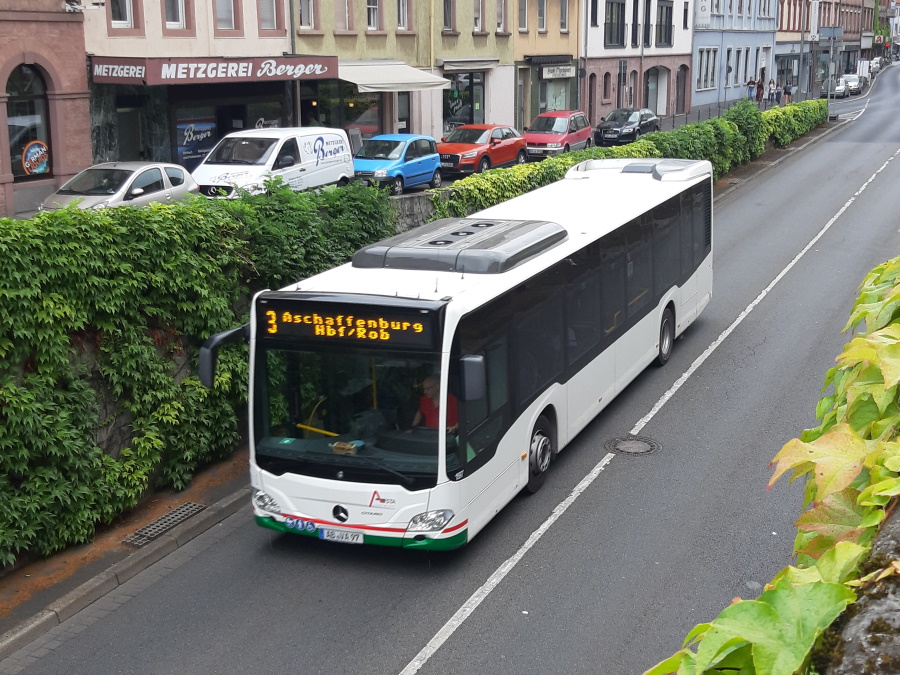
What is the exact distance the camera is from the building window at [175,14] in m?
28.2

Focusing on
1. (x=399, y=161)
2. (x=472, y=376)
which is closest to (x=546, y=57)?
(x=399, y=161)

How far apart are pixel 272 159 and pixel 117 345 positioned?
1394 centimetres

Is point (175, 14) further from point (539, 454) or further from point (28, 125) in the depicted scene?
point (539, 454)

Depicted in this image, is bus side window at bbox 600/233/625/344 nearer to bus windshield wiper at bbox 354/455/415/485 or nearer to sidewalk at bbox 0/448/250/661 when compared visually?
bus windshield wiper at bbox 354/455/415/485

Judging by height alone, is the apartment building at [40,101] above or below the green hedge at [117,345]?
above

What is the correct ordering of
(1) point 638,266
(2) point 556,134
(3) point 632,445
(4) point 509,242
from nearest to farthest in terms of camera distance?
(4) point 509,242 < (3) point 632,445 < (1) point 638,266 < (2) point 556,134

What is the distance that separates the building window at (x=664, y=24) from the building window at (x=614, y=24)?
4535 millimetres

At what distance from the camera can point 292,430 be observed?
9250 mm

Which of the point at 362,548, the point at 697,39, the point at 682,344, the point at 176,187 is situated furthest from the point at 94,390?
the point at 697,39

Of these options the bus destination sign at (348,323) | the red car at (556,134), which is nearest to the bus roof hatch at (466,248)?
the bus destination sign at (348,323)

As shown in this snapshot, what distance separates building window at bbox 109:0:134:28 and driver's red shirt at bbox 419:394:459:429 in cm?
2086

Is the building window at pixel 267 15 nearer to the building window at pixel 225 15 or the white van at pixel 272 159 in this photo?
the building window at pixel 225 15

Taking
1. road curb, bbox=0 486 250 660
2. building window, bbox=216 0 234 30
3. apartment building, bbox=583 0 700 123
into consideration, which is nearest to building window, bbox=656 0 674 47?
apartment building, bbox=583 0 700 123

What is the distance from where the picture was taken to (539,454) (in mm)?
10758
